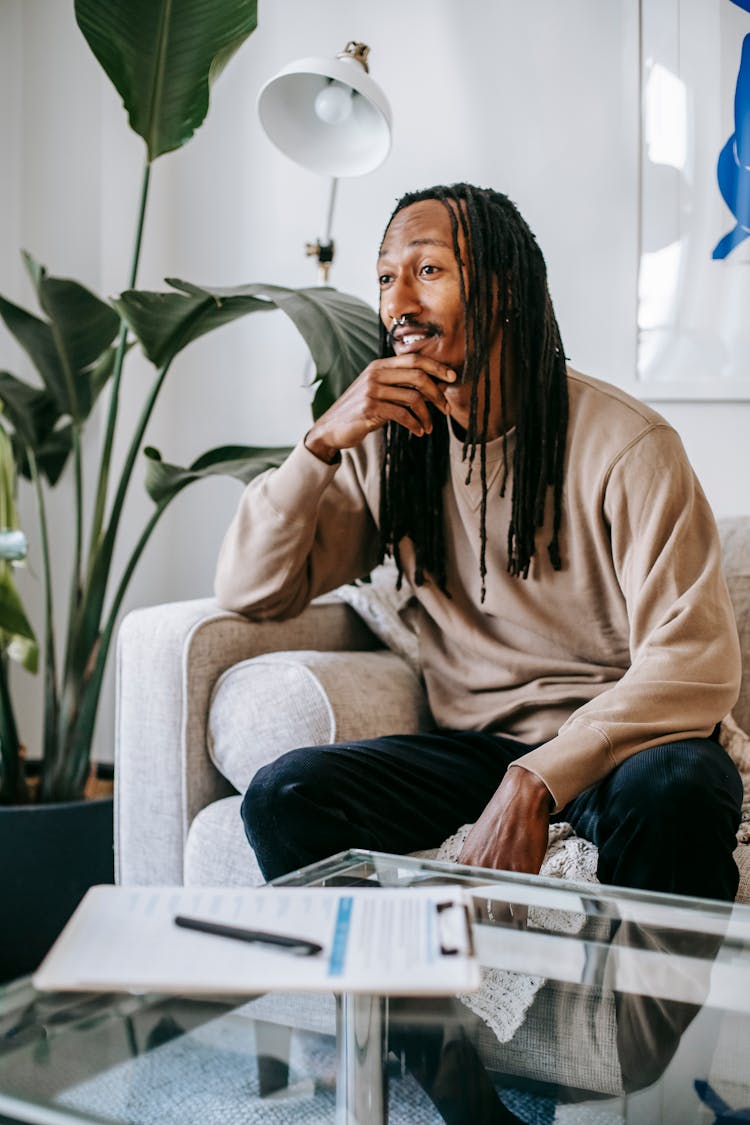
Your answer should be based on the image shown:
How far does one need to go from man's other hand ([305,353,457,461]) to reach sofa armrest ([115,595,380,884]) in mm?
361

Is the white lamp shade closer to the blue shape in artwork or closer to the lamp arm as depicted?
the lamp arm

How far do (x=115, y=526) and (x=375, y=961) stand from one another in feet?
4.60

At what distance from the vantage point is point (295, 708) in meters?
1.44

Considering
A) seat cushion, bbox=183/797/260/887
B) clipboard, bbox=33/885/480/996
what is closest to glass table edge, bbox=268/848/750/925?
clipboard, bbox=33/885/480/996

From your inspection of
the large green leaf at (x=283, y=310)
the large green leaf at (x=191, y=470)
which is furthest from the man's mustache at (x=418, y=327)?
the large green leaf at (x=191, y=470)

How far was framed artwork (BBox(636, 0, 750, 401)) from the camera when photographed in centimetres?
202

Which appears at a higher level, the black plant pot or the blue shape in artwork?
the blue shape in artwork

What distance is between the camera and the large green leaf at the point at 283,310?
5.04 ft

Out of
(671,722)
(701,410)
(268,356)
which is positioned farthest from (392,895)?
(268,356)

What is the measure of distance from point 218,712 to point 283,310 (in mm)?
595

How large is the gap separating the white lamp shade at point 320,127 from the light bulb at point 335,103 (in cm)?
1

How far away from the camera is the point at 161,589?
2.69 meters

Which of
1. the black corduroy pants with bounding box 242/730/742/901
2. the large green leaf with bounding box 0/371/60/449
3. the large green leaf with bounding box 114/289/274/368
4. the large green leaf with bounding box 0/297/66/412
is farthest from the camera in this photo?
the large green leaf with bounding box 0/371/60/449

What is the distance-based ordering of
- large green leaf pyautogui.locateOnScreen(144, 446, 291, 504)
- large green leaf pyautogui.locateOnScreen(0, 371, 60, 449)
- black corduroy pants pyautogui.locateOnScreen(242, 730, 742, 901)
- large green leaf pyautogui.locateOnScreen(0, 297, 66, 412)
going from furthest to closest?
large green leaf pyautogui.locateOnScreen(0, 371, 60, 449), large green leaf pyautogui.locateOnScreen(0, 297, 66, 412), large green leaf pyautogui.locateOnScreen(144, 446, 291, 504), black corduroy pants pyautogui.locateOnScreen(242, 730, 742, 901)
